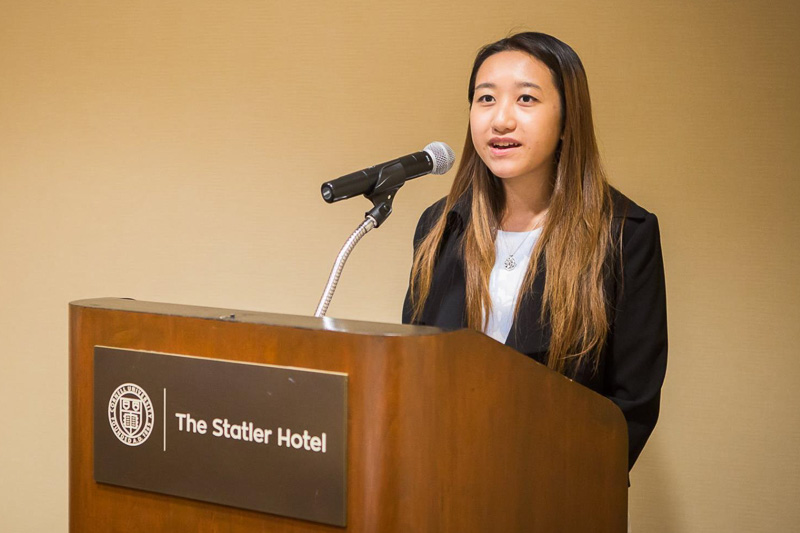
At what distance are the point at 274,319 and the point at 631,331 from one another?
2.82ft

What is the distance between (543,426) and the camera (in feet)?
3.62

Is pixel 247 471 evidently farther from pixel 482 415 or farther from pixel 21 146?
pixel 21 146

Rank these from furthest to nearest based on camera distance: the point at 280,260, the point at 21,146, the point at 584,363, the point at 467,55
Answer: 1. the point at 21,146
2. the point at 280,260
3. the point at 467,55
4. the point at 584,363

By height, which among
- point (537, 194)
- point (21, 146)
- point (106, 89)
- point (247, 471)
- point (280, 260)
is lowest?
point (247, 471)

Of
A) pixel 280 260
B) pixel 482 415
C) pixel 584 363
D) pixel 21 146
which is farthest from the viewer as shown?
pixel 21 146

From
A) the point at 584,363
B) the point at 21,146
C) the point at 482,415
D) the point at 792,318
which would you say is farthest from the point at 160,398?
the point at 21,146

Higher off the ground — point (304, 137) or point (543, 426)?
point (304, 137)

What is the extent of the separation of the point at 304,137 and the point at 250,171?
0.22 metres

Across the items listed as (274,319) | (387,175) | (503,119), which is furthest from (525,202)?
(274,319)

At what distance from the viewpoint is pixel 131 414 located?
1088 mm

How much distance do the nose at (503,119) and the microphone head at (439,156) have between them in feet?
0.52

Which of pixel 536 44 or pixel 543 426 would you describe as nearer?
pixel 543 426

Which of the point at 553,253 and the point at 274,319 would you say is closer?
the point at 274,319

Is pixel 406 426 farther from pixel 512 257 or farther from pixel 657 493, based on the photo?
pixel 657 493
